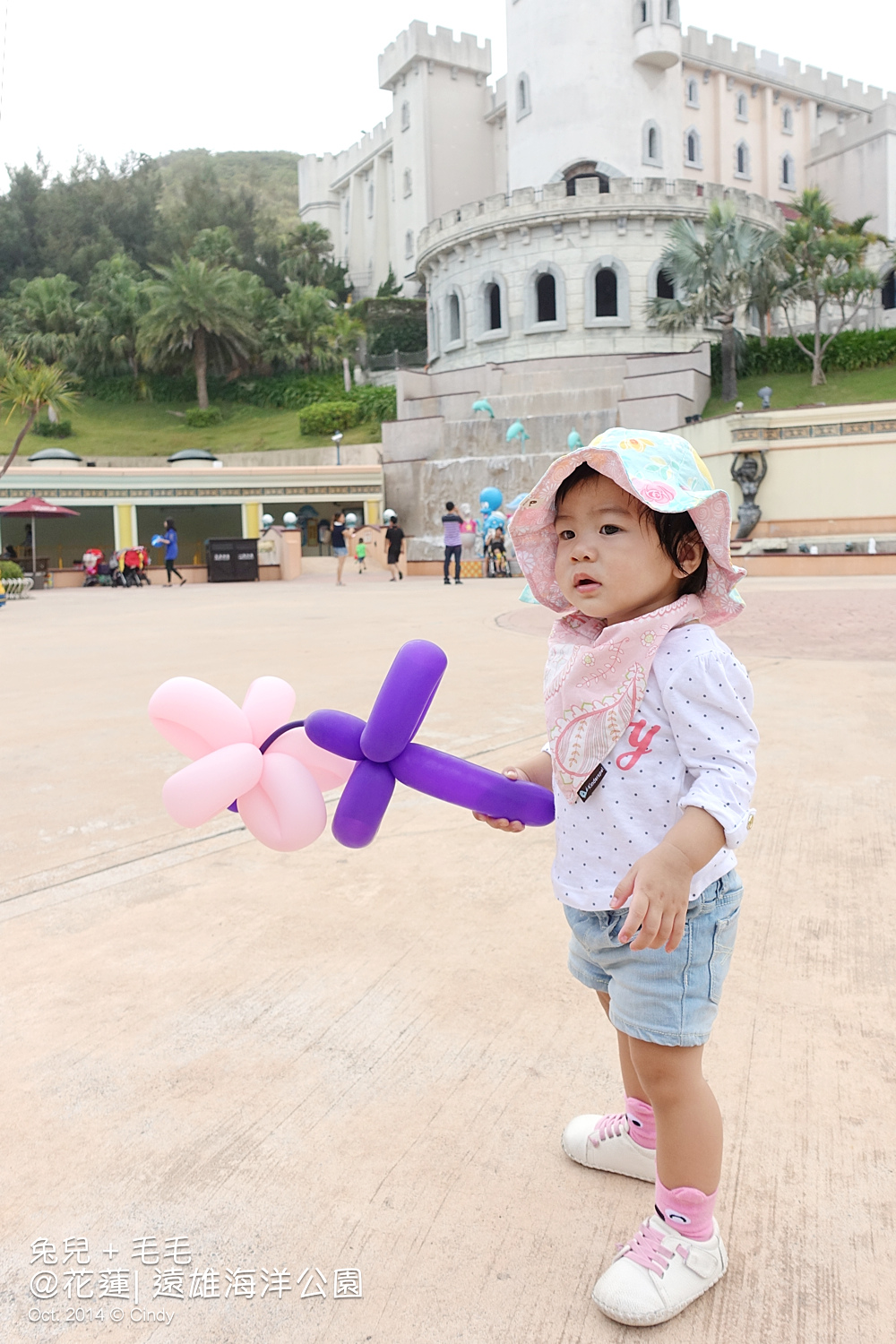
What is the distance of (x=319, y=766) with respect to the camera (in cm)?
183

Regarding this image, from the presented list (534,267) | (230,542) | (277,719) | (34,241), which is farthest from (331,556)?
(34,241)

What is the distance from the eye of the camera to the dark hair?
4.97ft

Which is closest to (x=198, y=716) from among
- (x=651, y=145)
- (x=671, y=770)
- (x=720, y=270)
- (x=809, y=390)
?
(x=671, y=770)

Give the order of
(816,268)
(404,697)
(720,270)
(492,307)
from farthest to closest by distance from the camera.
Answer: (492,307) → (816,268) → (720,270) → (404,697)

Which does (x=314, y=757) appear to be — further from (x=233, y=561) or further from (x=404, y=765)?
(x=233, y=561)

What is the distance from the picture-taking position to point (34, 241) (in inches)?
2299

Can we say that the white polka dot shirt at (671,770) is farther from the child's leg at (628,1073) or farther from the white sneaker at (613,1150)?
Result: the white sneaker at (613,1150)

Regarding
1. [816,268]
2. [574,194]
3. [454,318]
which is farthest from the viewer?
[454,318]

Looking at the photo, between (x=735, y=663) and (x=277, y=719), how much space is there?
2.84 ft

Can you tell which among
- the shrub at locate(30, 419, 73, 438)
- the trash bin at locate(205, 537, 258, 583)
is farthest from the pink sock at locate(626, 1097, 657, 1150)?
the shrub at locate(30, 419, 73, 438)

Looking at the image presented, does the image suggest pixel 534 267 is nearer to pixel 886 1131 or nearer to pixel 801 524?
pixel 801 524

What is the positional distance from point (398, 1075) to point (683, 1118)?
0.68 m

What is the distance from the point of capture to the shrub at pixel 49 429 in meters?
40.8

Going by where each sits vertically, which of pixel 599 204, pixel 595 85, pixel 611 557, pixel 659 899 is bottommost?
pixel 659 899
